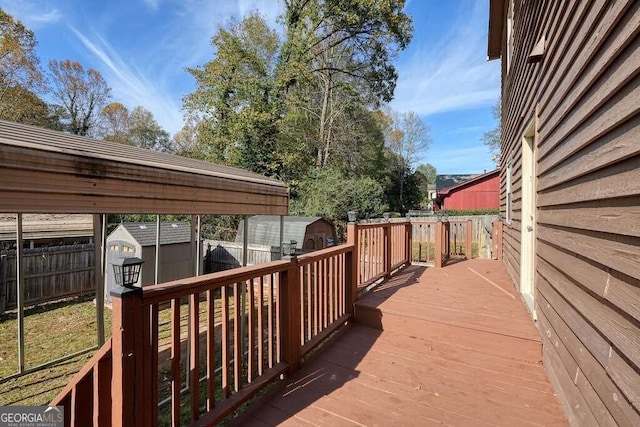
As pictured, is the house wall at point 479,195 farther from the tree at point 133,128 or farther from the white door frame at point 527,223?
the tree at point 133,128

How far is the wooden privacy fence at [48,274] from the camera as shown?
796 cm

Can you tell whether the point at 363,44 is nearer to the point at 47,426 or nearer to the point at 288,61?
the point at 288,61

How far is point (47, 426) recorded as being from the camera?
69.9 inches

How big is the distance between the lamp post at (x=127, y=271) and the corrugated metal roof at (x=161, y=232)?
7.41 metres

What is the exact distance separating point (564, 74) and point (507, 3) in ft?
16.5

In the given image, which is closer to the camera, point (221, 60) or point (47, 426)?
point (47, 426)

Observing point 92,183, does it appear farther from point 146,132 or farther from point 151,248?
point 146,132

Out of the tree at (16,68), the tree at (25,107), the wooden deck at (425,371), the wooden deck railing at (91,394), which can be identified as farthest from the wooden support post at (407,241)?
the tree at (16,68)

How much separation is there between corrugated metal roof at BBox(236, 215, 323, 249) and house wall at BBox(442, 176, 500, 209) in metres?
18.6

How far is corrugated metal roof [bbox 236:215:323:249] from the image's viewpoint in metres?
9.73

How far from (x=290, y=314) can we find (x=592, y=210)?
2039mm

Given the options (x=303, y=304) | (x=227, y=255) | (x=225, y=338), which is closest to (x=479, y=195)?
(x=227, y=255)

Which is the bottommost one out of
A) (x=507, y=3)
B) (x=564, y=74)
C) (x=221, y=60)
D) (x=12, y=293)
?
(x=12, y=293)

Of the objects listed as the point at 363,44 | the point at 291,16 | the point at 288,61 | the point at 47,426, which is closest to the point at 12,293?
the point at 47,426
